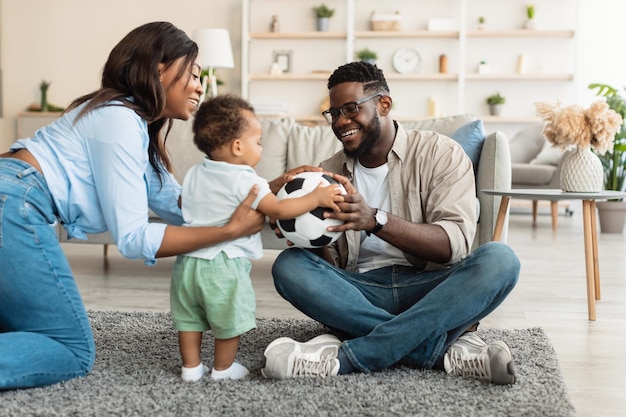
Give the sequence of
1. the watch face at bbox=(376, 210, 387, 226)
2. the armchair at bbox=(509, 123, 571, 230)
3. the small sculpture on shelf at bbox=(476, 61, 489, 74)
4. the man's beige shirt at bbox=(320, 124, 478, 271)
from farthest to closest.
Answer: the small sculpture on shelf at bbox=(476, 61, 489, 74) → the armchair at bbox=(509, 123, 571, 230) → the man's beige shirt at bbox=(320, 124, 478, 271) → the watch face at bbox=(376, 210, 387, 226)

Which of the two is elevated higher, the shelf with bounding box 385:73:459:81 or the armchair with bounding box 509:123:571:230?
the shelf with bounding box 385:73:459:81

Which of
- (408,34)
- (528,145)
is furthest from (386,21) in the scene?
(528,145)

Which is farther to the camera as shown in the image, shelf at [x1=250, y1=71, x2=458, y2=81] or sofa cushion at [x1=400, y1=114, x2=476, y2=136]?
shelf at [x1=250, y1=71, x2=458, y2=81]

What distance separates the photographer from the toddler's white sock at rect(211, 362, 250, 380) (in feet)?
6.04

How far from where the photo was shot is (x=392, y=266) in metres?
2.15

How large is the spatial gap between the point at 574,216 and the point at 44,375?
6.45 m

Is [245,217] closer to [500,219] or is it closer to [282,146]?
[500,219]

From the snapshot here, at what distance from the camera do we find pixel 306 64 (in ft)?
26.1

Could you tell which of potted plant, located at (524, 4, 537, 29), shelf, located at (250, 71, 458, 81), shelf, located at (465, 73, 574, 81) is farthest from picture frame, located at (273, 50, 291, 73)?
potted plant, located at (524, 4, 537, 29)

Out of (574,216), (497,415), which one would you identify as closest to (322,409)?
(497,415)

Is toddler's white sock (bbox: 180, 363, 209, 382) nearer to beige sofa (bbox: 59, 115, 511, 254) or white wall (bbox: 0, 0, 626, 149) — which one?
beige sofa (bbox: 59, 115, 511, 254)

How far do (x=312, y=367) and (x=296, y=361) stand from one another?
0.05m

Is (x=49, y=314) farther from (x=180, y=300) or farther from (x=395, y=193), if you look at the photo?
(x=395, y=193)

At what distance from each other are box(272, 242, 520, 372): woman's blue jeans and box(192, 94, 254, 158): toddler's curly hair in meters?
0.43
